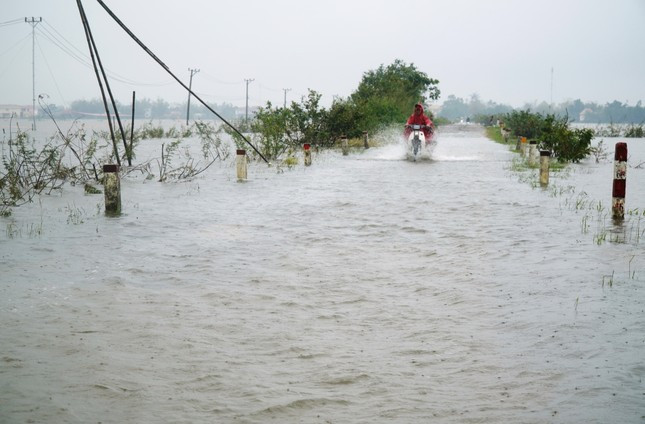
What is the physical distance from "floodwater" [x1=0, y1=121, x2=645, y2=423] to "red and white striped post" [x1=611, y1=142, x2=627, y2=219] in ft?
1.18

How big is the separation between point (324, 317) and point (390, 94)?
167ft

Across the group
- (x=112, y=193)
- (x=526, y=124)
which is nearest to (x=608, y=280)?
(x=112, y=193)

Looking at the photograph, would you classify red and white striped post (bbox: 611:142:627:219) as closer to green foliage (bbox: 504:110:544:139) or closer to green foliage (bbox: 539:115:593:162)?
green foliage (bbox: 539:115:593:162)

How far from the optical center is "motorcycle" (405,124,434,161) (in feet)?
81.4

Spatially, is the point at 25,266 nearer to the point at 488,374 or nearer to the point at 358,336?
the point at 358,336

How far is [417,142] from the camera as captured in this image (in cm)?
2512

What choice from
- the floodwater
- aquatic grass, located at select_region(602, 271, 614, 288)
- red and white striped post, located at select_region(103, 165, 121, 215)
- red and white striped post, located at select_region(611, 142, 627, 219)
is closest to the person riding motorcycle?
the floodwater

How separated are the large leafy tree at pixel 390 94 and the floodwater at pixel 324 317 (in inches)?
1032

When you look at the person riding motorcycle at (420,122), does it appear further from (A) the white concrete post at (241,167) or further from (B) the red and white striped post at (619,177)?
(B) the red and white striped post at (619,177)

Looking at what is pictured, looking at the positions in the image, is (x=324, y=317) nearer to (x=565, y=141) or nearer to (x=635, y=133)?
(x=565, y=141)

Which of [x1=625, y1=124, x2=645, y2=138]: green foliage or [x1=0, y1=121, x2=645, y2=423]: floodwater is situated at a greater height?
[x1=625, y1=124, x2=645, y2=138]: green foliage

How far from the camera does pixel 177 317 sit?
19.0ft

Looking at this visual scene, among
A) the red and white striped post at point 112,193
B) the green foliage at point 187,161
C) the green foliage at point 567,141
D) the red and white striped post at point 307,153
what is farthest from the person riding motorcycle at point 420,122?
the red and white striped post at point 112,193

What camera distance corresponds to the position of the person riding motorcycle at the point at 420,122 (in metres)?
24.4
